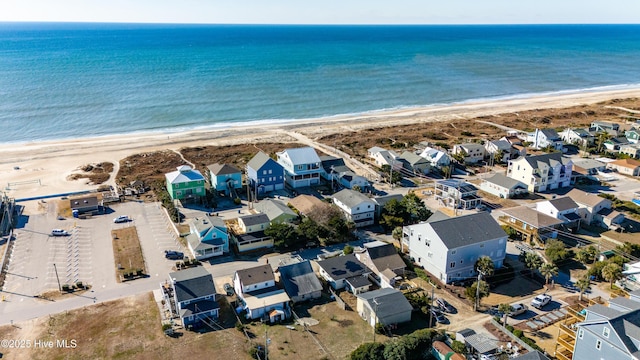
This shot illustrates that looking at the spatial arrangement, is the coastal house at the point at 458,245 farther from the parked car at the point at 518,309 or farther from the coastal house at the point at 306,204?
the coastal house at the point at 306,204

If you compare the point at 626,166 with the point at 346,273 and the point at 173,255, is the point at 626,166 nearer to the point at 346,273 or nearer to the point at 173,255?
the point at 346,273

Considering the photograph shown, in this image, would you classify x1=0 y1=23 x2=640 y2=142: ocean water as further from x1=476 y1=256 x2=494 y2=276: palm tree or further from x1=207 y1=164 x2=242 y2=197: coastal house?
x1=476 y1=256 x2=494 y2=276: palm tree

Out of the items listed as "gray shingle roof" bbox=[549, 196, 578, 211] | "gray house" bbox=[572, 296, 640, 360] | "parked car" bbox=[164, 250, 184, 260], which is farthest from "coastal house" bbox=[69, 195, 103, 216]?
"gray shingle roof" bbox=[549, 196, 578, 211]

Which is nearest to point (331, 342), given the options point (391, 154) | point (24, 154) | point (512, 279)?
point (512, 279)

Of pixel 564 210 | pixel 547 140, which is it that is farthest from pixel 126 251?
pixel 547 140

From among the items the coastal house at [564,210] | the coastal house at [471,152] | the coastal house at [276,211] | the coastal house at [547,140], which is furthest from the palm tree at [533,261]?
the coastal house at [547,140]

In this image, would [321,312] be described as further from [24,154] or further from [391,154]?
[24,154]
